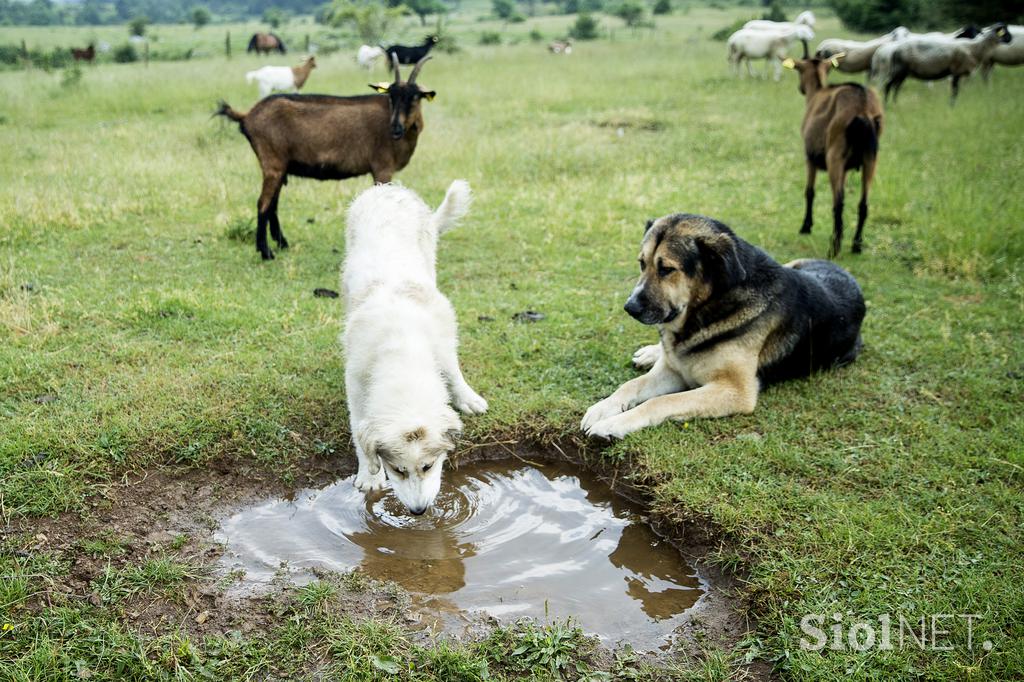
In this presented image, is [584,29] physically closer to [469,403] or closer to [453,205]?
[453,205]

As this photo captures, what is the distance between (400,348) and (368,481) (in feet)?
2.72

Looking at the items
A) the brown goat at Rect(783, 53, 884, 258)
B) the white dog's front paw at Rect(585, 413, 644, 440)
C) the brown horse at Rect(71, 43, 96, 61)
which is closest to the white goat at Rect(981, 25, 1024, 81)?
the brown goat at Rect(783, 53, 884, 258)

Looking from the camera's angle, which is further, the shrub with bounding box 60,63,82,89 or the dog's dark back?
the shrub with bounding box 60,63,82,89

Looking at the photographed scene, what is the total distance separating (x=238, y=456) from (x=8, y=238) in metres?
5.74

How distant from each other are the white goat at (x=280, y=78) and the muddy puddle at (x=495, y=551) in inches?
719

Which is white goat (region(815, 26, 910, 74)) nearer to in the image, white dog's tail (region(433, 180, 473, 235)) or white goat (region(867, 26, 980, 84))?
white goat (region(867, 26, 980, 84))

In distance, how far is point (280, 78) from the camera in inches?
840

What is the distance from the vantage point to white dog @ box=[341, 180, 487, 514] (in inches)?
158

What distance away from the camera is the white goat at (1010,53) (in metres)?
21.2

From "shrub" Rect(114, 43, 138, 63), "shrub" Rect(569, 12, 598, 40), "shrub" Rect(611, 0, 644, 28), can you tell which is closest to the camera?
"shrub" Rect(114, 43, 138, 63)

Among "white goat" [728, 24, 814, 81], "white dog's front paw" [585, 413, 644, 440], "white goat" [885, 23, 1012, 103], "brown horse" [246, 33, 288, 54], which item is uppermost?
"brown horse" [246, 33, 288, 54]

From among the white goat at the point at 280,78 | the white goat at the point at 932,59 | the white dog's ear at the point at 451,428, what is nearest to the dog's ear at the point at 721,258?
→ the white dog's ear at the point at 451,428

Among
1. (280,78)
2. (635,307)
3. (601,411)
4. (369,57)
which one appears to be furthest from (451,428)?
(369,57)

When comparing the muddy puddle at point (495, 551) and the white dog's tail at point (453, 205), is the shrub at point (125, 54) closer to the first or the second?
the white dog's tail at point (453, 205)
